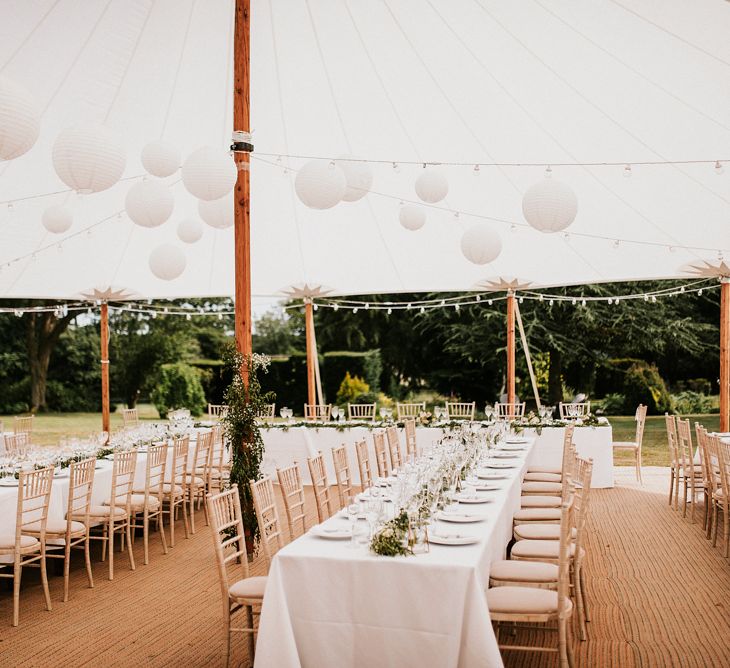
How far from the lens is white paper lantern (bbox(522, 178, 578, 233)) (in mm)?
6246

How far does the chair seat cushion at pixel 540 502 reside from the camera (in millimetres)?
6205

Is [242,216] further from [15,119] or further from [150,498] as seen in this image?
[150,498]

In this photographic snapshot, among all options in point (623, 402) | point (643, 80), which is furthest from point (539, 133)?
point (623, 402)

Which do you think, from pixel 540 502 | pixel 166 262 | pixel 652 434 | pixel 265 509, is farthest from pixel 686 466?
pixel 652 434

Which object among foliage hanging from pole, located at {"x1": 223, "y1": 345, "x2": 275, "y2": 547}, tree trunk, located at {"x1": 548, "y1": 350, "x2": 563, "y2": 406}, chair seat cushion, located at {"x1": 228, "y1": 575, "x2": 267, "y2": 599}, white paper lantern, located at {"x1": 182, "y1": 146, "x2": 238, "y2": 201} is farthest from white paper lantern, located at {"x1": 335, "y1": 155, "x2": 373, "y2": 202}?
tree trunk, located at {"x1": 548, "y1": 350, "x2": 563, "y2": 406}

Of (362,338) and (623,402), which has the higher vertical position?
(362,338)

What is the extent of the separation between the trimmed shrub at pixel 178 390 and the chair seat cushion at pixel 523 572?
1582 cm

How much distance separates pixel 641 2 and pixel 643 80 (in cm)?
124

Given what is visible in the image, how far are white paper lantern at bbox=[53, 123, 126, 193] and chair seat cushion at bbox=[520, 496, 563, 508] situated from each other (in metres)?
4.24

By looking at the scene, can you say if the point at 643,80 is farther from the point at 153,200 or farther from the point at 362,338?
the point at 362,338

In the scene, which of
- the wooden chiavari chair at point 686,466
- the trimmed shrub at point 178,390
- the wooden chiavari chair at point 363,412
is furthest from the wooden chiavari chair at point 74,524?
the trimmed shrub at point 178,390

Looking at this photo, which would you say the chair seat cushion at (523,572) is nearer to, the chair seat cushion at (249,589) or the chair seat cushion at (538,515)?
the chair seat cushion at (249,589)

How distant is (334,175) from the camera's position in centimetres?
617

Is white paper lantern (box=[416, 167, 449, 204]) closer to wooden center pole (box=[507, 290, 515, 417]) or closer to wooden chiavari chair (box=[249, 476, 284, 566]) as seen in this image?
wooden chiavari chair (box=[249, 476, 284, 566])
